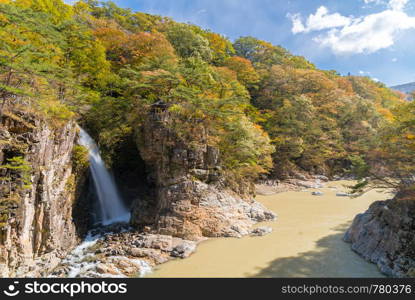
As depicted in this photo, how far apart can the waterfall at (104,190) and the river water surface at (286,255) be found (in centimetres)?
648

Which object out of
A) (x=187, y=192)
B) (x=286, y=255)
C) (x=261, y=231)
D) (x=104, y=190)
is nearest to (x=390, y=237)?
(x=286, y=255)

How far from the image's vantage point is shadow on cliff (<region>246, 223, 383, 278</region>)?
8.41 meters

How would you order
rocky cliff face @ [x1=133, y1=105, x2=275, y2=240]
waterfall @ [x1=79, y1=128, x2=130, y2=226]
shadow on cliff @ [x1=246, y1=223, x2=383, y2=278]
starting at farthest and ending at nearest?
waterfall @ [x1=79, y1=128, x2=130, y2=226]
rocky cliff face @ [x1=133, y1=105, x2=275, y2=240]
shadow on cliff @ [x1=246, y1=223, x2=383, y2=278]

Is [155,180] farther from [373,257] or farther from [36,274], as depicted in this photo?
[373,257]

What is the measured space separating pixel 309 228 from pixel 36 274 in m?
13.0

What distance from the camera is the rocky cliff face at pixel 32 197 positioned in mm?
8046

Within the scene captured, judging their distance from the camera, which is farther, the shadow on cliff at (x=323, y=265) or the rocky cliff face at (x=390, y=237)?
the shadow on cliff at (x=323, y=265)

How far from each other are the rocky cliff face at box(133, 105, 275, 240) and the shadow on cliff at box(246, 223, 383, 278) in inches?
132

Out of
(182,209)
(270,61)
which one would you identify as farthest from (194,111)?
(270,61)

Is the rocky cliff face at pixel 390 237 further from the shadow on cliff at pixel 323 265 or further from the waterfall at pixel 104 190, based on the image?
the waterfall at pixel 104 190

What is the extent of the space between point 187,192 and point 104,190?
564 centimetres

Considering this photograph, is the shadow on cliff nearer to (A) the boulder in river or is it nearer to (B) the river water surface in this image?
(B) the river water surface

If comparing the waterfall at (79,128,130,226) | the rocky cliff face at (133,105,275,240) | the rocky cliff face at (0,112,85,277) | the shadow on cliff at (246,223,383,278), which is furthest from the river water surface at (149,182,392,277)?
the waterfall at (79,128,130,226)

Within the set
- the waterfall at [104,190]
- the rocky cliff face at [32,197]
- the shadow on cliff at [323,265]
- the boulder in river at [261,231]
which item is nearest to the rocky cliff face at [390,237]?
the shadow on cliff at [323,265]
